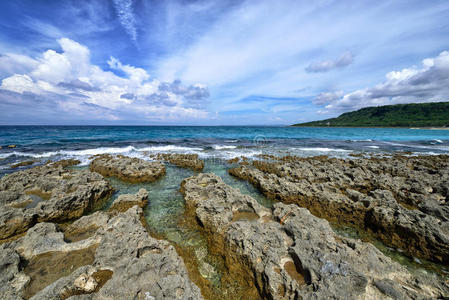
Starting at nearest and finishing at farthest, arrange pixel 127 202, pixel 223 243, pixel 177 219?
pixel 223 243 → pixel 177 219 → pixel 127 202

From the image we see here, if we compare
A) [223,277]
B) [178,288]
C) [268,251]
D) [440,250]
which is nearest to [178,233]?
[223,277]

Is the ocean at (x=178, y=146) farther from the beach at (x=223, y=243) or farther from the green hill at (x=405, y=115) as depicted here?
the green hill at (x=405, y=115)

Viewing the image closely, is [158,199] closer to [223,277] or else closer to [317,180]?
[223,277]

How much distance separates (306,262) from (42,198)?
1320 cm

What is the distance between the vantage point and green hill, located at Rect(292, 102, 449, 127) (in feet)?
331

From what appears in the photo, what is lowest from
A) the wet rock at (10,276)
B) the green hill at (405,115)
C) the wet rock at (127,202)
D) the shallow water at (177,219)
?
the shallow water at (177,219)

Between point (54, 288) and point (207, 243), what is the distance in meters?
4.08

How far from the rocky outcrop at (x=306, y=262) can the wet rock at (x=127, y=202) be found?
12.2 feet

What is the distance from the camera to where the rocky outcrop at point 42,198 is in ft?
22.2

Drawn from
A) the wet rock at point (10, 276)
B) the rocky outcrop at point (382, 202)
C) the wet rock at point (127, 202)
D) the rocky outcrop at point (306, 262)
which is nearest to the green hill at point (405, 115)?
the rocky outcrop at point (382, 202)

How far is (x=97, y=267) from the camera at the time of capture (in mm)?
4293

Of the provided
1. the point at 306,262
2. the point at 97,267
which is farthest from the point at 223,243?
the point at 97,267

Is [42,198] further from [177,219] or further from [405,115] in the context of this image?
[405,115]

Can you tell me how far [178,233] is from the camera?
6.93 metres
